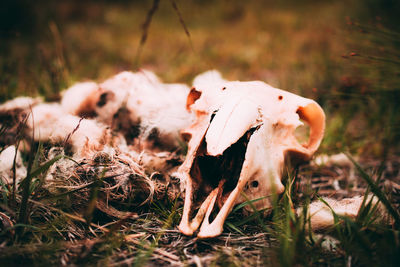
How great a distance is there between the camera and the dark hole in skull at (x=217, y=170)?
4.88 feet

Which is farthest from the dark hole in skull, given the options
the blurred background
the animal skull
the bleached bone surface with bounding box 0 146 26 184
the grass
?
the bleached bone surface with bounding box 0 146 26 184

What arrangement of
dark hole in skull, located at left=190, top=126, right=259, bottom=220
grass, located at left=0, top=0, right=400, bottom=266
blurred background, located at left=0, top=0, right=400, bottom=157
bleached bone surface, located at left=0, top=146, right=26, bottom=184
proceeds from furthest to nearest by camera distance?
blurred background, located at left=0, top=0, right=400, bottom=157 < bleached bone surface, located at left=0, top=146, right=26, bottom=184 < dark hole in skull, located at left=190, top=126, right=259, bottom=220 < grass, located at left=0, top=0, right=400, bottom=266

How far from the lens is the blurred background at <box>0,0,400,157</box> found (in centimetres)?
263

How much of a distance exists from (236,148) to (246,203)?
12.1 inches

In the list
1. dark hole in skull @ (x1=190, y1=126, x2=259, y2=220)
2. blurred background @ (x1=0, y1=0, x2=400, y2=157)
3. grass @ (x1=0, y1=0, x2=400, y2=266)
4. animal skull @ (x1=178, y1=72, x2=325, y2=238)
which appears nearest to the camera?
grass @ (x1=0, y1=0, x2=400, y2=266)

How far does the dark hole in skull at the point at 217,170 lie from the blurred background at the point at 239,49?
2.17 ft

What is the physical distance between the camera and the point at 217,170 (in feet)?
5.14

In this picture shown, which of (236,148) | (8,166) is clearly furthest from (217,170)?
(8,166)

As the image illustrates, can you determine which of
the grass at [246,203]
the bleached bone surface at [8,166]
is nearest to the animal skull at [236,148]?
the grass at [246,203]

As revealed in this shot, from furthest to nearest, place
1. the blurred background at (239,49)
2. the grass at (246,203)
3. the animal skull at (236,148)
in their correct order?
the blurred background at (239,49)
the animal skull at (236,148)
the grass at (246,203)

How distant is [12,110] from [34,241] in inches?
54.8

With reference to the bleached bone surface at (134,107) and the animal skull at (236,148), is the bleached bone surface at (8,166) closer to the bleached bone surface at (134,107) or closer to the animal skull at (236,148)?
the bleached bone surface at (134,107)

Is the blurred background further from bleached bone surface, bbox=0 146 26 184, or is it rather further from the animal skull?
bleached bone surface, bbox=0 146 26 184

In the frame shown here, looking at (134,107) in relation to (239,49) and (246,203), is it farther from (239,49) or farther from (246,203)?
(239,49)
